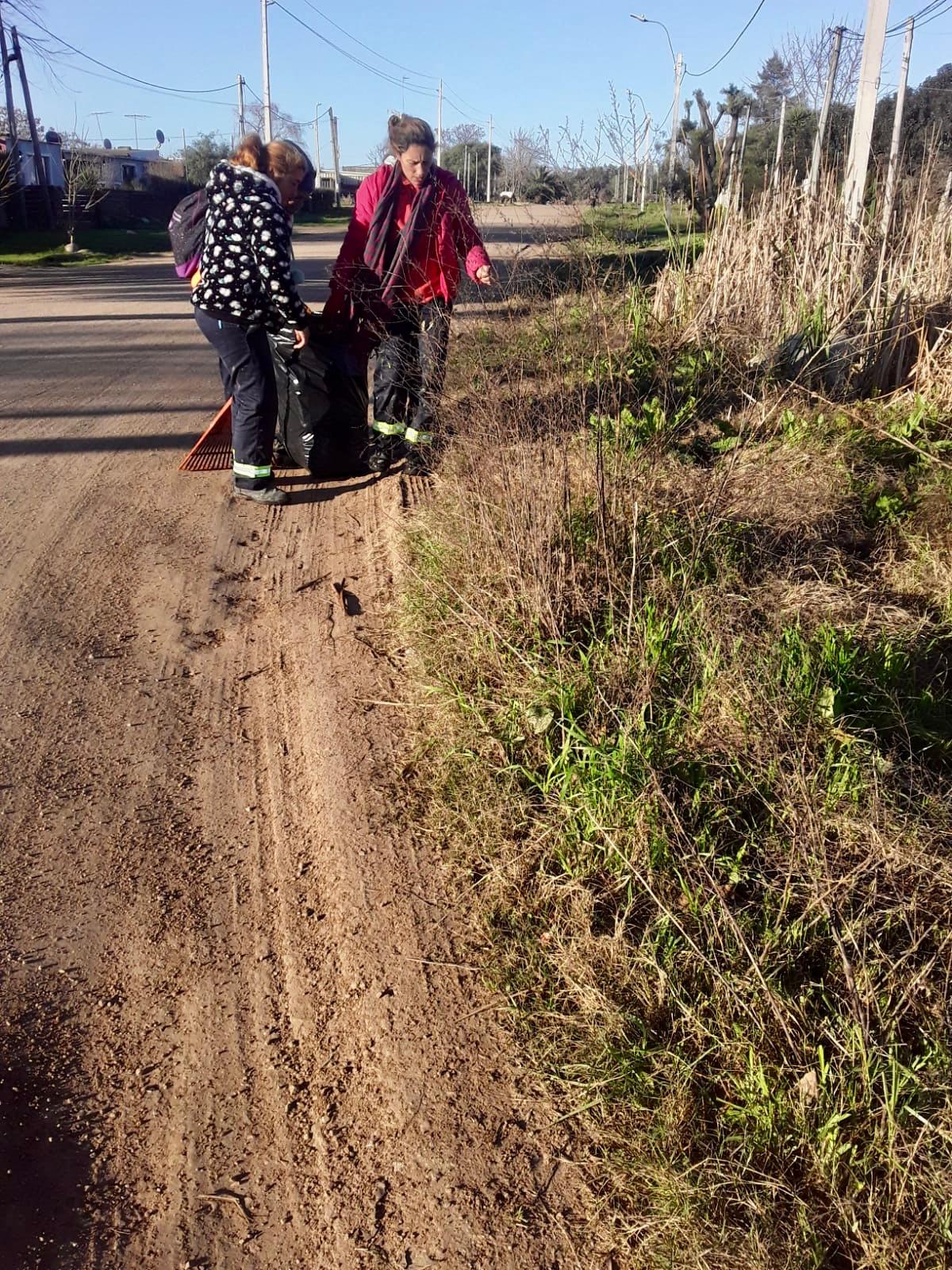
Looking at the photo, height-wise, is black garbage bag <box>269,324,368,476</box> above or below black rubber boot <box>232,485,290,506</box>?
above

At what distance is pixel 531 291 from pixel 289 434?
1958 mm

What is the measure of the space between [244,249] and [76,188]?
2659 centimetres

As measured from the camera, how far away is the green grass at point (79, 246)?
2353 centimetres

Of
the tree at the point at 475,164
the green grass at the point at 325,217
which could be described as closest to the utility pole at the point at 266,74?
the green grass at the point at 325,217

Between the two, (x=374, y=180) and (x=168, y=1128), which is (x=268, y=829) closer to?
(x=168, y=1128)

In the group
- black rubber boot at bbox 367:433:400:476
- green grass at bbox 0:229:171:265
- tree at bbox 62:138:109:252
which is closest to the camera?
black rubber boot at bbox 367:433:400:476

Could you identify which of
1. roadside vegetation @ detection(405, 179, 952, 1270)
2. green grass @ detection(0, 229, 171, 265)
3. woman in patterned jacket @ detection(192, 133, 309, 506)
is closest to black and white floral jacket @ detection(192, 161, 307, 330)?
woman in patterned jacket @ detection(192, 133, 309, 506)

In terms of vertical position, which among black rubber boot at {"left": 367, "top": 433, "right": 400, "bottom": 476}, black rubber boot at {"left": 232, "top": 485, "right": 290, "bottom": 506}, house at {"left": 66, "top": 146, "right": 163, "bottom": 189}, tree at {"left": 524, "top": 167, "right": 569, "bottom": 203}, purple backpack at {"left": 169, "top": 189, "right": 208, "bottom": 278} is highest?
house at {"left": 66, "top": 146, "right": 163, "bottom": 189}

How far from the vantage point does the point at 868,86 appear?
714 centimetres

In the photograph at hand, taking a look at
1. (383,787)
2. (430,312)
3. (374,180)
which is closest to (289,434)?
(430,312)

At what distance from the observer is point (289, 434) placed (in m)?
5.80

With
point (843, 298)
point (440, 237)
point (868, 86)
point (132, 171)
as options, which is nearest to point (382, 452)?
point (440, 237)

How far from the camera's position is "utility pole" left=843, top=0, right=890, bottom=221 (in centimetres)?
702

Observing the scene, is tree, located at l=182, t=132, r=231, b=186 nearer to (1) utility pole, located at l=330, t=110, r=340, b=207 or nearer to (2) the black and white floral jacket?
(1) utility pole, located at l=330, t=110, r=340, b=207
